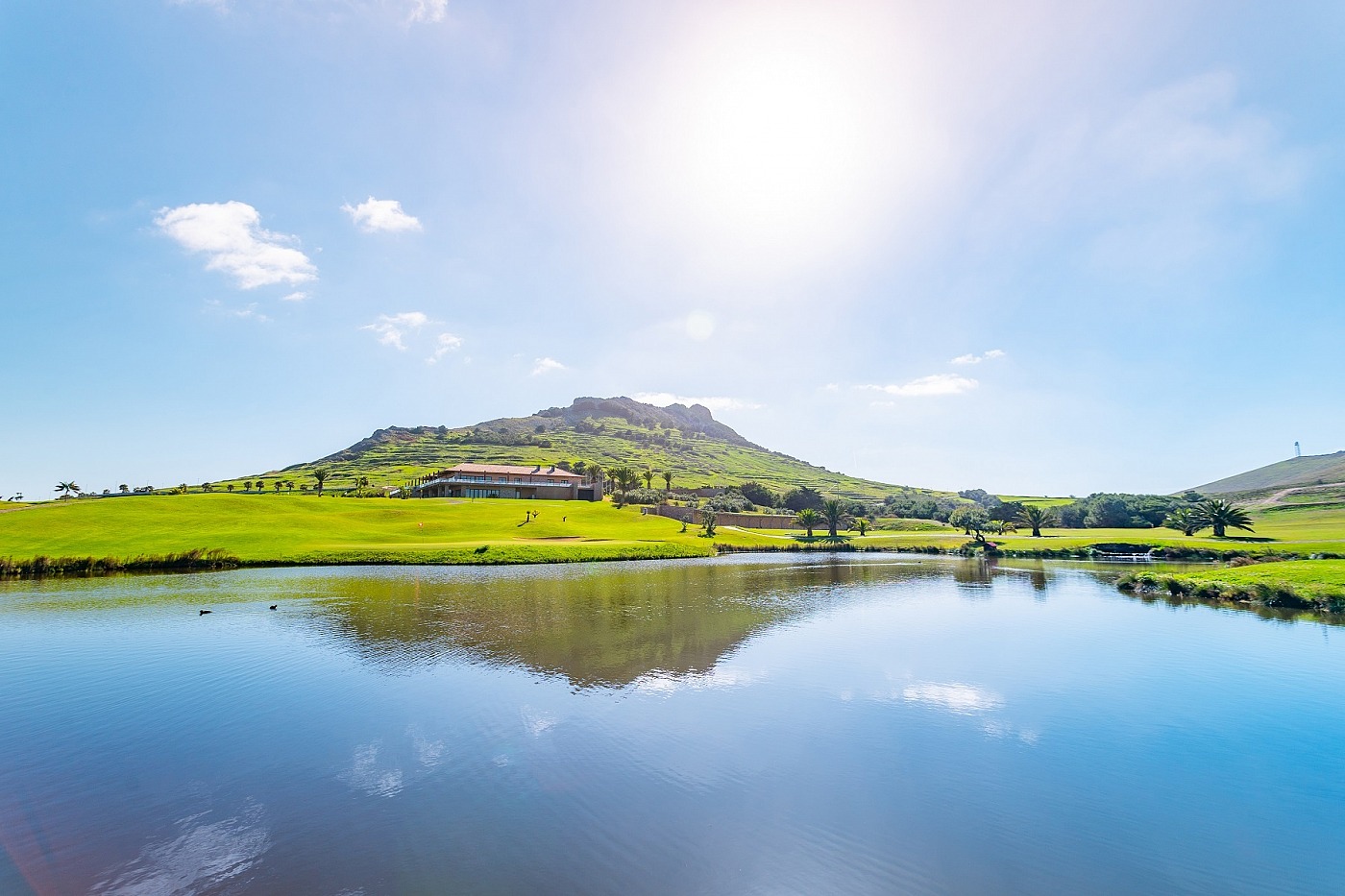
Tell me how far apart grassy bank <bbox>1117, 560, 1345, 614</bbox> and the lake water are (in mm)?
7096

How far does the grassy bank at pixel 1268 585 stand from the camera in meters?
38.2

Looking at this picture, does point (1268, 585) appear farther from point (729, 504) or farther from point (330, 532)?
point (729, 504)

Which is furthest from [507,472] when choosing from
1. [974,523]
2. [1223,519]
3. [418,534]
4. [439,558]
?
[1223,519]

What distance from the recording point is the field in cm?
6072

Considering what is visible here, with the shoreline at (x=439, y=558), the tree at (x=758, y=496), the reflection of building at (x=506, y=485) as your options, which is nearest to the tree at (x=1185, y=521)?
the shoreline at (x=439, y=558)

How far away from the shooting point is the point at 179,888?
10422mm

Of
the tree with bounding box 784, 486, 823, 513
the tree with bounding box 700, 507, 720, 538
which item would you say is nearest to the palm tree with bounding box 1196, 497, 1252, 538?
the tree with bounding box 700, 507, 720, 538

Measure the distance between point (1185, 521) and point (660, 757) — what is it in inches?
4717

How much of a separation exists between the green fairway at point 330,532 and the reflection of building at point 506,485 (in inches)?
1136

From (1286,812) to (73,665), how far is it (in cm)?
3993

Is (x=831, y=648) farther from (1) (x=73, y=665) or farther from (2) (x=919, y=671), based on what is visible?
(1) (x=73, y=665)

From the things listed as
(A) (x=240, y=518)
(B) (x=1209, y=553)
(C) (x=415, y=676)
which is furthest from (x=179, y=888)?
(B) (x=1209, y=553)

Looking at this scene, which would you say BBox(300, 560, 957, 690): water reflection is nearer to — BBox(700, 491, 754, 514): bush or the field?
the field

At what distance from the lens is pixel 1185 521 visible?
9912 cm
